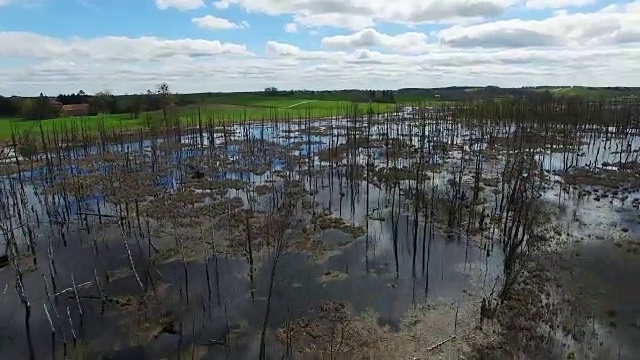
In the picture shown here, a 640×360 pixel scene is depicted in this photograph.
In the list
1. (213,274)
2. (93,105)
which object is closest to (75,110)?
(93,105)

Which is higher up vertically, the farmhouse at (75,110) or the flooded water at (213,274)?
the farmhouse at (75,110)

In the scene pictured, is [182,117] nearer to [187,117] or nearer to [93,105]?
[187,117]

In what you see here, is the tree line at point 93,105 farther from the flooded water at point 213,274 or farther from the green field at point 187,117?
the flooded water at point 213,274

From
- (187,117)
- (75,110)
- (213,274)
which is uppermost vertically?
(75,110)

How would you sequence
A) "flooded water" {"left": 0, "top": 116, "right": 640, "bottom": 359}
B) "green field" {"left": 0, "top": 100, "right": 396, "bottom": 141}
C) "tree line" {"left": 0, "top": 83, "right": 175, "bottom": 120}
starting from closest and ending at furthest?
"flooded water" {"left": 0, "top": 116, "right": 640, "bottom": 359} → "green field" {"left": 0, "top": 100, "right": 396, "bottom": 141} → "tree line" {"left": 0, "top": 83, "right": 175, "bottom": 120}

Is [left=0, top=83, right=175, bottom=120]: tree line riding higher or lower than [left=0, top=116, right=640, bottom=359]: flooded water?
higher

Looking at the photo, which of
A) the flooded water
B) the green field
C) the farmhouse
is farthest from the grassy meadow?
the flooded water

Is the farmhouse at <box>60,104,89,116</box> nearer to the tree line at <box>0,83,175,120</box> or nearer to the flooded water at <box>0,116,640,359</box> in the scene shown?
the tree line at <box>0,83,175,120</box>

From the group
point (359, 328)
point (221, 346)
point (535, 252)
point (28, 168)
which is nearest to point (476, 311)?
point (359, 328)

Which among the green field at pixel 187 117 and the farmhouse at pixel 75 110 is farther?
the farmhouse at pixel 75 110

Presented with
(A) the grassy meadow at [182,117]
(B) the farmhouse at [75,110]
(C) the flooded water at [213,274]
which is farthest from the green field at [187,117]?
(C) the flooded water at [213,274]

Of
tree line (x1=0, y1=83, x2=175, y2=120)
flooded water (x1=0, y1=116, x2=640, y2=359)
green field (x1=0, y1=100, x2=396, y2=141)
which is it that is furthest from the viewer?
tree line (x1=0, y1=83, x2=175, y2=120)
